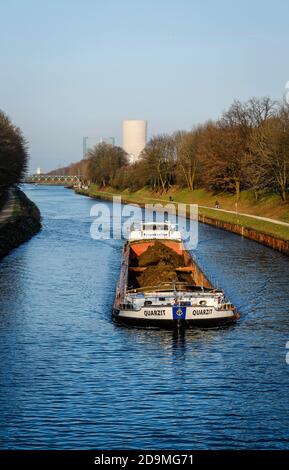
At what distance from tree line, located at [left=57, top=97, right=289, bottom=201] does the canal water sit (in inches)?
1474

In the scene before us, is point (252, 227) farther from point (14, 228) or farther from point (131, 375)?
point (131, 375)

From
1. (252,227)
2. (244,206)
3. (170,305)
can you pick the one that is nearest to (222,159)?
(244,206)

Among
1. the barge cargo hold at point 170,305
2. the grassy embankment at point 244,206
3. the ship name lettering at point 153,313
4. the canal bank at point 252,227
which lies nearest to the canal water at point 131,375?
the barge cargo hold at point 170,305

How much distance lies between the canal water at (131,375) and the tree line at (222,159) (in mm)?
37443

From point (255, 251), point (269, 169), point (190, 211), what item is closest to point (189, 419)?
point (255, 251)

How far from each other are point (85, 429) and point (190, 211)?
258 feet

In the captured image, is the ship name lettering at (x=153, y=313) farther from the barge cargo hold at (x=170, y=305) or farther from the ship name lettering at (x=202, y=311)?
the ship name lettering at (x=202, y=311)

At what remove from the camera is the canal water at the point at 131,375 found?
18.0 metres

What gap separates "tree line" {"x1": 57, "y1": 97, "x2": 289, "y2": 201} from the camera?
7606 cm

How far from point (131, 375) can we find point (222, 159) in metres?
75.1

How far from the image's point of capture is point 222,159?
9581 centimetres

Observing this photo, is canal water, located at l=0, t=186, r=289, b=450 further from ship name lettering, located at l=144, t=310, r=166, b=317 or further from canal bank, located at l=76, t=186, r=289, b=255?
canal bank, located at l=76, t=186, r=289, b=255

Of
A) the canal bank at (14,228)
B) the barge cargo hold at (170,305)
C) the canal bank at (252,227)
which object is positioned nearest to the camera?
the barge cargo hold at (170,305)
